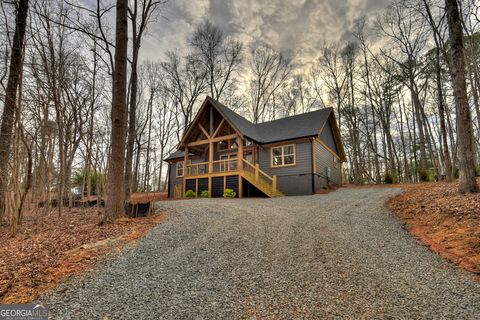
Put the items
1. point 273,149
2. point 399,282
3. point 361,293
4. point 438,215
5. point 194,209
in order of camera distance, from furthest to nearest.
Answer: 1. point 273,149
2. point 194,209
3. point 438,215
4. point 399,282
5. point 361,293

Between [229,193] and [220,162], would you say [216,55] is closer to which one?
[220,162]

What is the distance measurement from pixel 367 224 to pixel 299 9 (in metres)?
14.1

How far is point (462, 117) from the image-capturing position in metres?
7.31

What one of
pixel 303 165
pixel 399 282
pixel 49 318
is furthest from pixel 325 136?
pixel 49 318

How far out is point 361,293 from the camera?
9.96 ft

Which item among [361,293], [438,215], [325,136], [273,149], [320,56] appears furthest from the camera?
[320,56]

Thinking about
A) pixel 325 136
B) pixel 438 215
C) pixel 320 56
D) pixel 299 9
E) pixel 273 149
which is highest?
pixel 320 56

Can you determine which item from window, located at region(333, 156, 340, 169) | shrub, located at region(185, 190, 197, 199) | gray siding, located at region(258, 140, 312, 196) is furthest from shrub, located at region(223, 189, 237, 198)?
window, located at region(333, 156, 340, 169)

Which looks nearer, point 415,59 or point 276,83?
point 415,59

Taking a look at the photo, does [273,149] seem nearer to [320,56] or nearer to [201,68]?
[201,68]

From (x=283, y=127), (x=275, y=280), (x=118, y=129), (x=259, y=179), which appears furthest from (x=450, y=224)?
(x=283, y=127)

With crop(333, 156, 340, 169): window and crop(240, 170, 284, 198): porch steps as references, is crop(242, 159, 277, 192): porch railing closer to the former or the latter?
crop(240, 170, 284, 198): porch steps

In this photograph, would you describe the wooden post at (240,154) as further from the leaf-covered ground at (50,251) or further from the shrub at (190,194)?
the leaf-covered ground at (50,251)

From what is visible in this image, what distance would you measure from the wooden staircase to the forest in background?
6.48 meters
